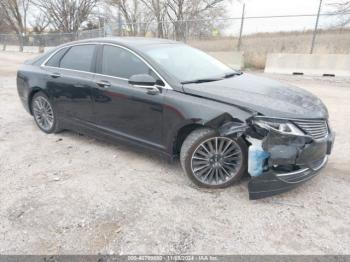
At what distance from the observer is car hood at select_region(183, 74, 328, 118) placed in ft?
10.1

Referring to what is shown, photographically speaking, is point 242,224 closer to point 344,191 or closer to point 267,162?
point 267,162

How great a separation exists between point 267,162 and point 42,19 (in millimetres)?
45624

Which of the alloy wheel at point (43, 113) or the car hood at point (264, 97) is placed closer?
the car hood at point (264, 97)

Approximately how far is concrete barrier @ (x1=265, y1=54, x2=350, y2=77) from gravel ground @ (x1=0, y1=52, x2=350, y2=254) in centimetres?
813

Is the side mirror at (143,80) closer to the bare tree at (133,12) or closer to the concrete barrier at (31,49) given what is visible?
the bare tree at (133,12)

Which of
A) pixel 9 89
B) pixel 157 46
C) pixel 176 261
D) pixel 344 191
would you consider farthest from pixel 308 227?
pixel 9 89

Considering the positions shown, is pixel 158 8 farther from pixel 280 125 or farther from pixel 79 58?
pixel 280 125

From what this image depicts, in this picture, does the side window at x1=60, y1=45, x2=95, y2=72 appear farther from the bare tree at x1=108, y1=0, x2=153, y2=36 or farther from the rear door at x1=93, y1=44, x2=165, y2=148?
the bare tree at x1=108, y1=0, x2=153, y2=36

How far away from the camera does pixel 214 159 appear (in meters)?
3.40

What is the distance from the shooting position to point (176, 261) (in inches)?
96.3

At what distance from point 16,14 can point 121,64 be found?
44339 mm

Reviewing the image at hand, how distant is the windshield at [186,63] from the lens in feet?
12.4

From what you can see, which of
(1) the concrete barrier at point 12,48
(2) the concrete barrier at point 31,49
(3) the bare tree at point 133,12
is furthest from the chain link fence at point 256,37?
(1) the concrete barrier at point 12,48

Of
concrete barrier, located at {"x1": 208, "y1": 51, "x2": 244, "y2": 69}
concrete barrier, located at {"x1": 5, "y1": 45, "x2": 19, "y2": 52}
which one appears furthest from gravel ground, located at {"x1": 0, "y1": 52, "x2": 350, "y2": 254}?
concrete barrier, located at {"x1": 5, "y1": 45, "x2": 19, "y2": 52}
